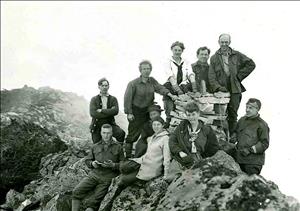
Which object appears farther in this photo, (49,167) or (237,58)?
(49,167)

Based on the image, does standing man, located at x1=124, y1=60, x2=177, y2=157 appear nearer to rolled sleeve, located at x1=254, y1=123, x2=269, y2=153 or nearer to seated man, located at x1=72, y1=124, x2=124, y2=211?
seated man, located at x1=72, y1=124, x2=124, y2=211

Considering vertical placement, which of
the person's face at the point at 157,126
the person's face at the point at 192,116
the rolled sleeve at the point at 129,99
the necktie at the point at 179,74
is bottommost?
the person's face at the point at 157,126

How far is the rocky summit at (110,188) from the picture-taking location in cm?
489

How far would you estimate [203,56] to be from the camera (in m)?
9.94

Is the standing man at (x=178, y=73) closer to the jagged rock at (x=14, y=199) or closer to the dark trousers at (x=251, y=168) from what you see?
the dark trousers at (x=251, y=168)

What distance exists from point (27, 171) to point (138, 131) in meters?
6.34

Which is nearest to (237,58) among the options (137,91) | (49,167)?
(137,91)

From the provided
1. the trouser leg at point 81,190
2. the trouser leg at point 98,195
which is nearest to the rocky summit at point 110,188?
the trouser leg at point 98,195

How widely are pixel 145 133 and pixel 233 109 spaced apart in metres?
2.48

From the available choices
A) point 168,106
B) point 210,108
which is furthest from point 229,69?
point 168,106

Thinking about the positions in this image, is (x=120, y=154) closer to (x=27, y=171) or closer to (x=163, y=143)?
(x=163, y=143)

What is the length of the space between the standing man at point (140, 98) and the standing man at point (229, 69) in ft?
4.04

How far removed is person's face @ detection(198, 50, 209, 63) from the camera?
9.89 meters

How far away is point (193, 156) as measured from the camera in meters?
6.98
